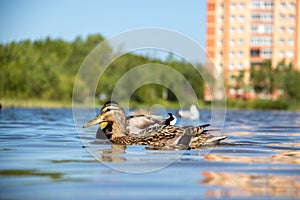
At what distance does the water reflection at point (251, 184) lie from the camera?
622cm

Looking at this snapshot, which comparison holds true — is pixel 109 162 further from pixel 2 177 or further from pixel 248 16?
pixel 248 16

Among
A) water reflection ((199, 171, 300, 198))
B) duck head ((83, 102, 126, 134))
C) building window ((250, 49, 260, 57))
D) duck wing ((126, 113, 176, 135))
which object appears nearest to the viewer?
water reflection ((199, 171, 300, 198))

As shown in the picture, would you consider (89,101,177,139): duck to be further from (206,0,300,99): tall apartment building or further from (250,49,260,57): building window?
(250,49,260,57): building window

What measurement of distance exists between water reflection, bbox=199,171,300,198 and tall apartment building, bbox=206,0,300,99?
103 metres

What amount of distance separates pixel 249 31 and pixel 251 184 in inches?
4189

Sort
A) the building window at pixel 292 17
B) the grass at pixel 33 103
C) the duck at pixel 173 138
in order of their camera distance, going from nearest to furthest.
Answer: the duck at pixel 173 138 < the grass at pixel 33 103 < the building window at pixel 292 17

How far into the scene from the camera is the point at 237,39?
11194cm

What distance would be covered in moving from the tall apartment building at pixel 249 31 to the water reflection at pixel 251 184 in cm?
10339

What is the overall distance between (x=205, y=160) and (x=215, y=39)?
10314 cm

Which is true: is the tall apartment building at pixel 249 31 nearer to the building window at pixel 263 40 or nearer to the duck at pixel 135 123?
the building window at pixel 263 40

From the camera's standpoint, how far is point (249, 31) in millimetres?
111500

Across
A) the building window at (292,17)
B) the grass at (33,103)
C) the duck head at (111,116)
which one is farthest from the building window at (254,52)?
the duck head at (111,116)

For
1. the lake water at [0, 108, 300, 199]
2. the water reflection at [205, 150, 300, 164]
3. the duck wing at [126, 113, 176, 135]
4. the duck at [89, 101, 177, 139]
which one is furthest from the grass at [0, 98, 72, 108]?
the water reflection at [205, 150, 300, 164]

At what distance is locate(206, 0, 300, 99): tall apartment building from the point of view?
110688 millimetres
